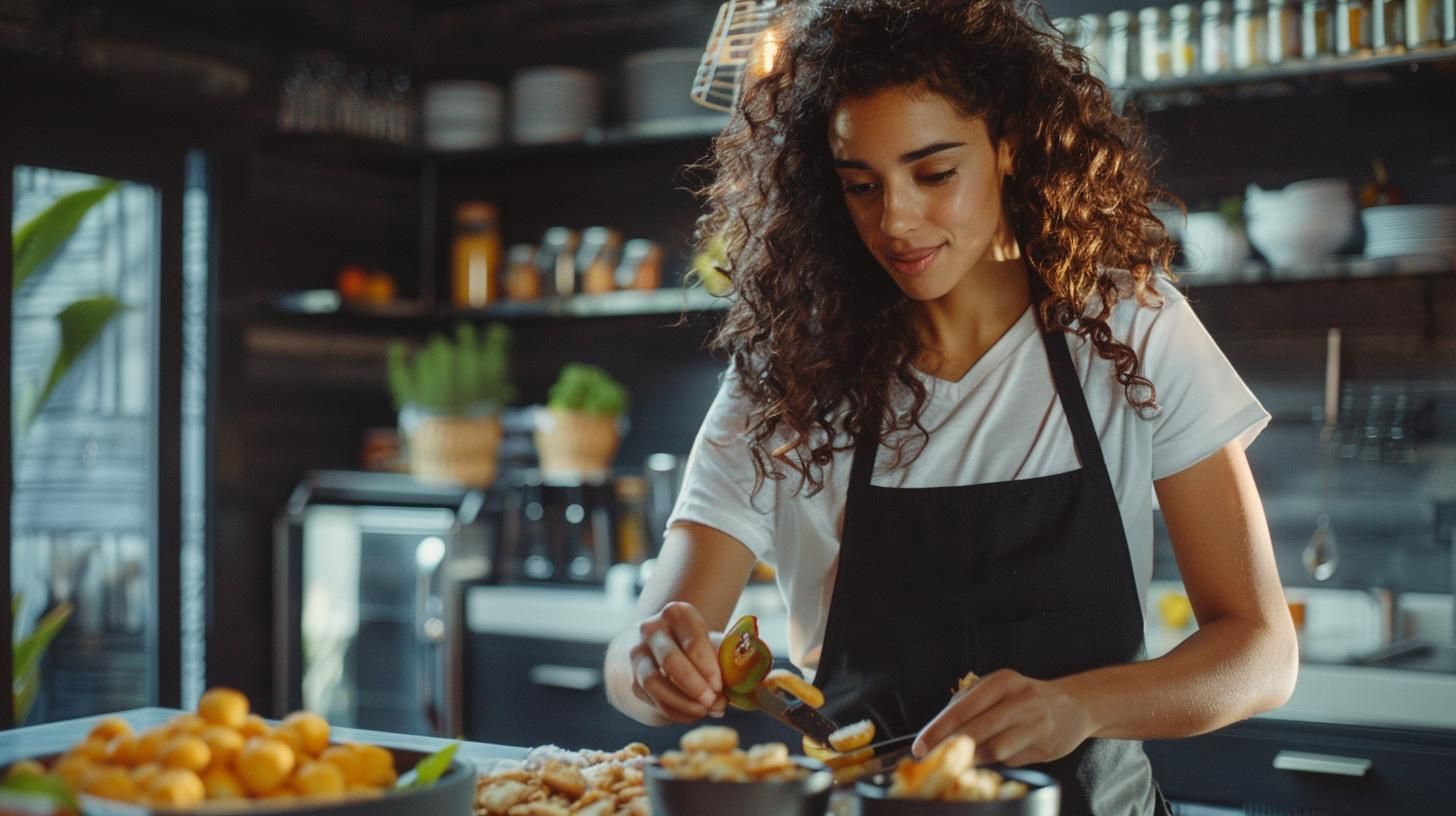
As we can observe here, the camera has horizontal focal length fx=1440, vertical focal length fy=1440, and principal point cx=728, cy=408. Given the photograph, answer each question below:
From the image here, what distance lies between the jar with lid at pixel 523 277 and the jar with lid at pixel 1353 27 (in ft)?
7.47

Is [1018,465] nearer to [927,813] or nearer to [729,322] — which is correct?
[729,322]

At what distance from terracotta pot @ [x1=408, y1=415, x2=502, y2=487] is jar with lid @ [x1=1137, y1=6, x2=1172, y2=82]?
1.99 meters

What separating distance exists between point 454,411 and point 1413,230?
2464 millimetres

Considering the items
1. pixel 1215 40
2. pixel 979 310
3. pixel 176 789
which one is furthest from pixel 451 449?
pixel 176 789

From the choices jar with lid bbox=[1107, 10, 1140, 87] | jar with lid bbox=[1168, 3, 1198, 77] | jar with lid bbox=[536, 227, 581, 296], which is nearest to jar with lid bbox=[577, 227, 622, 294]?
jar with lid bbox=[536, 227, 581, 296]

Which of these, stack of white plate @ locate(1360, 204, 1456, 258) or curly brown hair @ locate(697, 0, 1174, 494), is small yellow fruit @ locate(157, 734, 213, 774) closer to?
curly brown hair @ locate(697, 0, 1174, 494)

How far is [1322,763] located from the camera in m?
2.75

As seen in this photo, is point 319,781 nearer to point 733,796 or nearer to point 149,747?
point 149,747

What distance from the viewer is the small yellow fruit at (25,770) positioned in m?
0.94

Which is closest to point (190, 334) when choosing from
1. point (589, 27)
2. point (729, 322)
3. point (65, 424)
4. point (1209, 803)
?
point (65, 424)

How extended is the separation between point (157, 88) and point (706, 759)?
3407mm

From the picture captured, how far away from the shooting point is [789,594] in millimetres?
1786

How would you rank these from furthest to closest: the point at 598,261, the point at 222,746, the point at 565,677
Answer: the point at 598,261 → the point at 565,677 → the point at 222,746

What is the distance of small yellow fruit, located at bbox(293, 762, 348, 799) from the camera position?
1.00 meters
